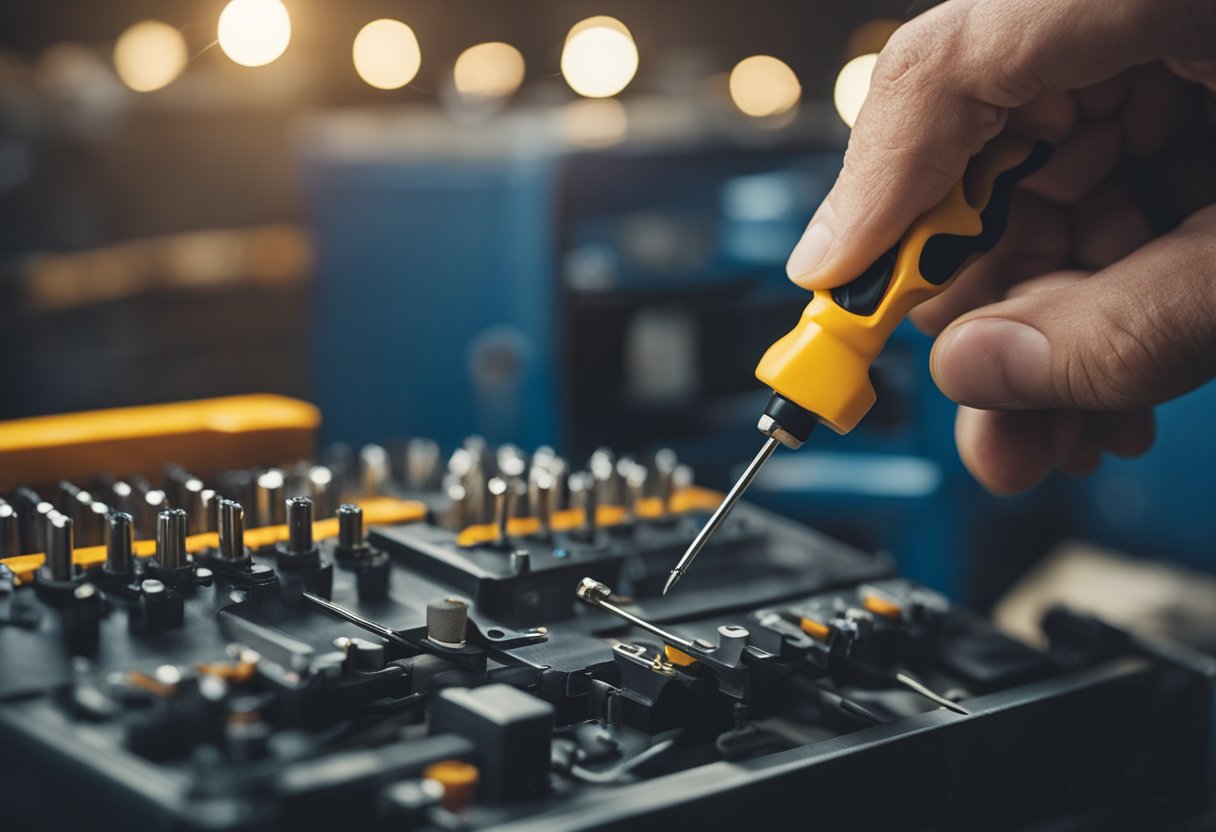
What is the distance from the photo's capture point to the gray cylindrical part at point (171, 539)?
63 centimetres

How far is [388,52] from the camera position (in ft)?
10.0

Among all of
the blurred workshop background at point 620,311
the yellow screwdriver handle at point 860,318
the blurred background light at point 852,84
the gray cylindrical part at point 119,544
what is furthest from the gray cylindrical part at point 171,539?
the blurred background light at point 852,84

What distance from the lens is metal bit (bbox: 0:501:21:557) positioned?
664 millimetres

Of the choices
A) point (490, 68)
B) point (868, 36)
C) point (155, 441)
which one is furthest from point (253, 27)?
point (490, 68)

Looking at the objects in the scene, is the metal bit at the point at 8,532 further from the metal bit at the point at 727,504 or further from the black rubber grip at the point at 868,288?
the black rubber grip at the point at 868,288

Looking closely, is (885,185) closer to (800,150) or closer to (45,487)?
(45,487)

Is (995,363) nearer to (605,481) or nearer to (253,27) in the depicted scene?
(605,481)

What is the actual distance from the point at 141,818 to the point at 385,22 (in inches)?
110

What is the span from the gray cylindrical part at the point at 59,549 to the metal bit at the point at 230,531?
8cm

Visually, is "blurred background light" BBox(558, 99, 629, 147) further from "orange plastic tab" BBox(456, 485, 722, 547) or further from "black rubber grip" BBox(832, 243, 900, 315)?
"black rubber grip" BBox(832, 243, 900, 315)

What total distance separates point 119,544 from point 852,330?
409 millimetres

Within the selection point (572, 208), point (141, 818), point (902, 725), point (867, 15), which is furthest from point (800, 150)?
point (141, 818)

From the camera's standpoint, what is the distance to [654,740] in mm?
603

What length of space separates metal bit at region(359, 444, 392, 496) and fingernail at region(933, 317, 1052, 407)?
16.0 inches
